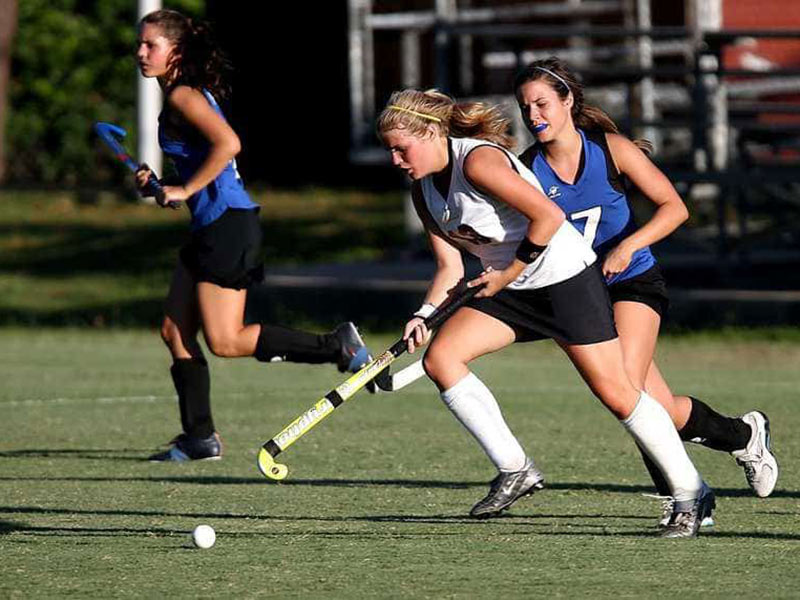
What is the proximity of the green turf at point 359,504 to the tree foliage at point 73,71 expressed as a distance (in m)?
14.6

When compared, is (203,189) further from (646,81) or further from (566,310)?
(646,81)

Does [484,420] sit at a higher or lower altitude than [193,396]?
higher

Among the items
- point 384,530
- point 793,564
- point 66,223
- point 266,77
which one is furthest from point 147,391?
point 266,77

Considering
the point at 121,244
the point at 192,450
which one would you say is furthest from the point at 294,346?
the point at 121,244

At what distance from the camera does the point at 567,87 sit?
22.0 feet

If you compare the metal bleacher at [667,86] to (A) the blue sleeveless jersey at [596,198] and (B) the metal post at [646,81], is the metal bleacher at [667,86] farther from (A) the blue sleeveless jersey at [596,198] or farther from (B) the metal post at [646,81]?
(A) the blue sleeveless jersey at [596,198]

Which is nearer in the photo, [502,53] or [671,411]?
[671,411]

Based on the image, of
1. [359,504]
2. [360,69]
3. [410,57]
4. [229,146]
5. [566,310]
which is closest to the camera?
[566,310]

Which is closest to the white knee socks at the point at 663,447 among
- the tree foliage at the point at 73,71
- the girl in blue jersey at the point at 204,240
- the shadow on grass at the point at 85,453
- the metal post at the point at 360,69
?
the girl in blue jersey at the point at 204,240

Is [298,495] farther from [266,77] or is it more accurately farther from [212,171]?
[266,77]

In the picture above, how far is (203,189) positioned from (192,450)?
3.84 ft

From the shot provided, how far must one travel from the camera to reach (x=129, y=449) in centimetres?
903

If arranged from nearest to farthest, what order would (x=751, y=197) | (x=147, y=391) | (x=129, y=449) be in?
(x=129, y=449), (x=147, y=391), (x=751, y=197)

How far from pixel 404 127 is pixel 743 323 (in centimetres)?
880
